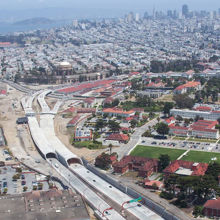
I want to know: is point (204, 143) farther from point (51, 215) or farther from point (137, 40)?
point (137, 40)

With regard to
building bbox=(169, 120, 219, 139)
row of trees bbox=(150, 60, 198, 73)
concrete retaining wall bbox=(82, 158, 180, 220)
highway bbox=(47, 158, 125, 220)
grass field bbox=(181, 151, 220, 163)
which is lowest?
highway bbox=(47, 158, 125, 220)

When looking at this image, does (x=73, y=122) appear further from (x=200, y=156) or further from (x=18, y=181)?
(x=18, y=181)

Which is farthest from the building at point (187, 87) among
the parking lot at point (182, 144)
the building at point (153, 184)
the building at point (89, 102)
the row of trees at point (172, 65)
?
the building at point (153, 184)

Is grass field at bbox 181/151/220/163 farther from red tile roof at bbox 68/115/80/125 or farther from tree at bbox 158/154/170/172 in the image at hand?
red tile roof at bbox 68/115/80/125

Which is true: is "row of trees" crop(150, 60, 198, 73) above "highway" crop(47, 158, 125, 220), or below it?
above

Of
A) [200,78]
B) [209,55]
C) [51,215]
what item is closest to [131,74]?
[200,78]

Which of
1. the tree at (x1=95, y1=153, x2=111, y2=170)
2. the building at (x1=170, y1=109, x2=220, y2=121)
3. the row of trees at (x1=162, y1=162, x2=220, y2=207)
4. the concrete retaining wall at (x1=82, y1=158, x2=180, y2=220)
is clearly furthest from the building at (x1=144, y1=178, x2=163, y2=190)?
the building at (x1=170, y1=109, x2=220, y2=121)

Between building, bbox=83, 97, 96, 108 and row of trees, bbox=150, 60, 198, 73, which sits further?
row of trees, bbox=150, 60, 198, 73

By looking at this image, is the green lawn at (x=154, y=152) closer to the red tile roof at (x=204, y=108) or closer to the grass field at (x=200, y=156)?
the grass field at (x=200, y=156)
